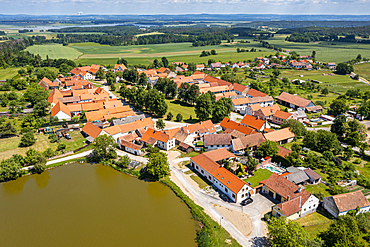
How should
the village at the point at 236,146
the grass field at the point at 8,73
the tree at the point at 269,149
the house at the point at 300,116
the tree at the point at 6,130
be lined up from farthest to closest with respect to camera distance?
1. the grass field at the point at 8,73
2. the house at the point at 300,116
3. the tree at the point at 6,130
4. the tree at the point at 269,149
5. the village at the point at 236,146

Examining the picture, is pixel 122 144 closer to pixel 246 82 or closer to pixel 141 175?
pixel 141 175

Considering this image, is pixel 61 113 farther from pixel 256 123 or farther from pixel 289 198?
pixel 289 198

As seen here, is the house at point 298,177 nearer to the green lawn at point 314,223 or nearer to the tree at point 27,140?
the green lawn at point 314,223

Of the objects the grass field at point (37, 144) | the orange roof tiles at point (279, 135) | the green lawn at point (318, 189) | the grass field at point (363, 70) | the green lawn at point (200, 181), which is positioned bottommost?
the green lawn at point (318, 189)

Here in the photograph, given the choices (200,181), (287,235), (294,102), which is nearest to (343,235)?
(287,235)

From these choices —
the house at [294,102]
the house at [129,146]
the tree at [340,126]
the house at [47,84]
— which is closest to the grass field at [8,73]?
the house at [47,84]

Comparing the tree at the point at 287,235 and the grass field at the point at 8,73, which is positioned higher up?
the grass field at the point at 8,73

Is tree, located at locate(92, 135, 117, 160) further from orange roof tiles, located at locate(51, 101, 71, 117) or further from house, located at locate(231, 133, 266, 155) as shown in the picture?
orange roof tiles, located at locate(51, 101, 71, 117)
